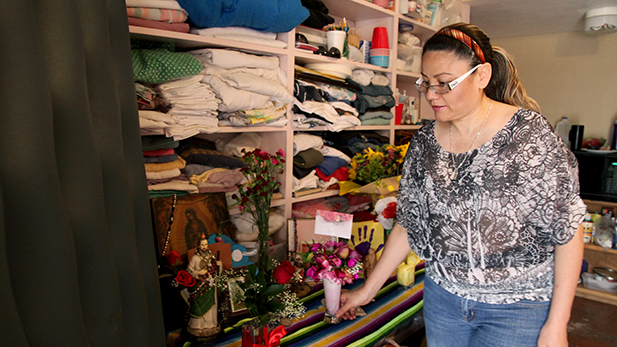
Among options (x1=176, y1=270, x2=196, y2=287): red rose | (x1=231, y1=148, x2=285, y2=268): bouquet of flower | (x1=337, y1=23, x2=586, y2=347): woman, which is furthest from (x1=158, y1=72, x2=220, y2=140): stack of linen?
(x1=337, y1=23, x2=586, y2=347): woman

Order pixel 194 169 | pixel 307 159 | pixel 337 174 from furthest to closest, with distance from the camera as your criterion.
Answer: pixel 337 174 < pixel 307 159 < pixel 194 169

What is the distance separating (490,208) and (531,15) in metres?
2.84

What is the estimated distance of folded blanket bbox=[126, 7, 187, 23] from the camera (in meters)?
1.50

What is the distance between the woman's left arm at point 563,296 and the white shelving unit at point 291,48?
1.32 meters

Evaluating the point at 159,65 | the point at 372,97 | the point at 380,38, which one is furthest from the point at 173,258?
the point at 380,38

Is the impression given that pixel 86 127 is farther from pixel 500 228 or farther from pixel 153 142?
pixel 153 142

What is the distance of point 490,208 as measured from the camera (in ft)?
3.73

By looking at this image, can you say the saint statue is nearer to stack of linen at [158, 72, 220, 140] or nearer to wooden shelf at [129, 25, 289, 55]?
stack of linen at [158, 72, 220, 140]

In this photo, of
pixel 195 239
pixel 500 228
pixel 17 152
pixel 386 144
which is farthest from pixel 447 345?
pixel 386 144

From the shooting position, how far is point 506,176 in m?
1.13

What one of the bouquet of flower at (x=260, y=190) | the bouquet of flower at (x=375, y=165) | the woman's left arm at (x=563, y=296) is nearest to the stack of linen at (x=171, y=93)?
the bouquet of flower at (x=260, y=190)

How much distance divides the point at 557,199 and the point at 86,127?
109 cm

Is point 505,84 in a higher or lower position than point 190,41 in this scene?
lower

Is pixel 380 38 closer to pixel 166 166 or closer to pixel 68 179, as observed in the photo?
pixel 166 166
